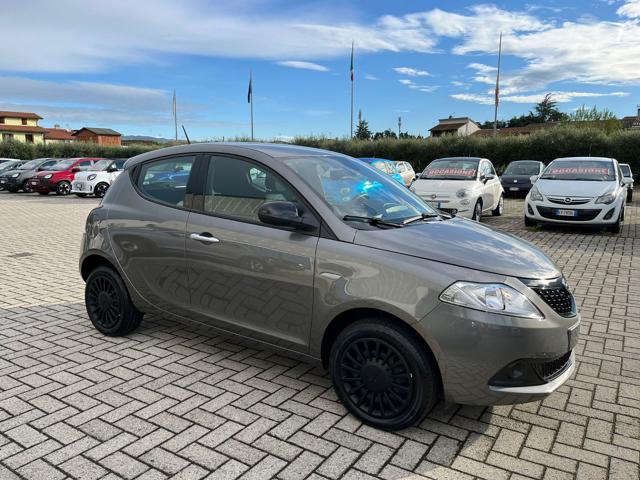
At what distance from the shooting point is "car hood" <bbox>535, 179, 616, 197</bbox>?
10.1 metres

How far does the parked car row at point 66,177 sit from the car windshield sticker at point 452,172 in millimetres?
12631

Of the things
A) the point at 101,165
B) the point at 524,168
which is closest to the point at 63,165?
the point at 101,165

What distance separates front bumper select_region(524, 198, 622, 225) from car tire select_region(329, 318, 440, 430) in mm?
8632

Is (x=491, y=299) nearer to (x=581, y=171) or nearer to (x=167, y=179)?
(x=167, y=179)

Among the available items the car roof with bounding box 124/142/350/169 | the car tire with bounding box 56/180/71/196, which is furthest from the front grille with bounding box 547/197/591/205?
the car tire with bounding box 56/180/71/196

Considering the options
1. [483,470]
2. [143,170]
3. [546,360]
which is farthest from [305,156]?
[483,470]

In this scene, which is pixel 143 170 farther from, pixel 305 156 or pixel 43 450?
pixel 43 450

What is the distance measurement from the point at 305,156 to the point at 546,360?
7.02ft

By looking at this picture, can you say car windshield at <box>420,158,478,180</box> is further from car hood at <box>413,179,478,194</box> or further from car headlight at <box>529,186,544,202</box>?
car headlight at <box>529,186,544,202</box>

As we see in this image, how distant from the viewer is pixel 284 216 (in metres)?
3.12

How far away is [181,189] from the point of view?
12.9ft

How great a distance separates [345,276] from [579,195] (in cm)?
883

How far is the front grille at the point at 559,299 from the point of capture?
9.20 feet

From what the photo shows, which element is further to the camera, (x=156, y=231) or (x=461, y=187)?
(x=461, y=187)
